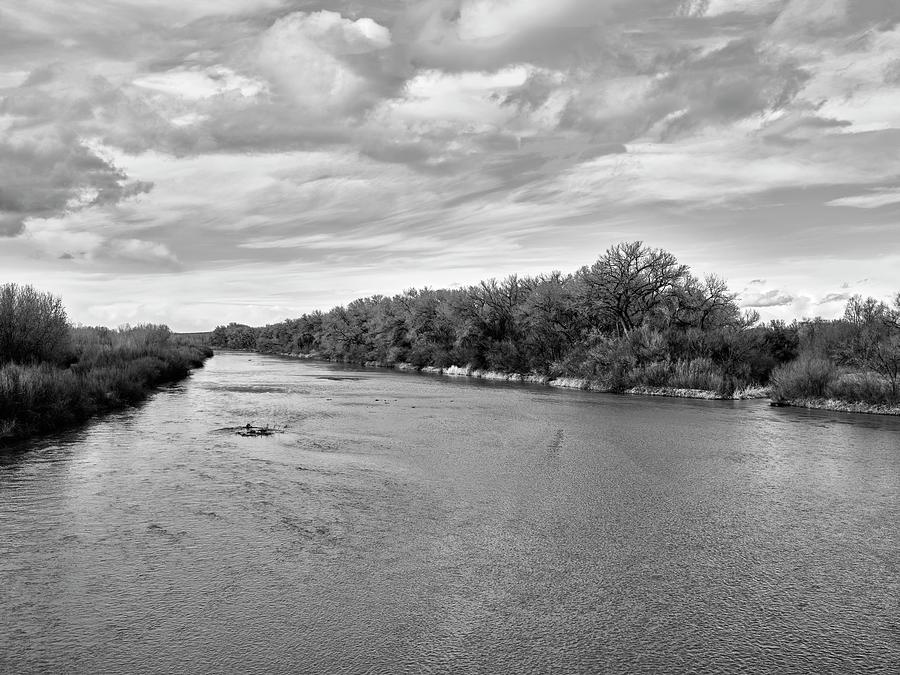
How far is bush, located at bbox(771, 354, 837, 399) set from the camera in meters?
25.5

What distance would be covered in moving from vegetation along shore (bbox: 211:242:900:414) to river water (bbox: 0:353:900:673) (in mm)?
11372

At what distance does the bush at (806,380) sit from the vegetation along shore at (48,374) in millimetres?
26670

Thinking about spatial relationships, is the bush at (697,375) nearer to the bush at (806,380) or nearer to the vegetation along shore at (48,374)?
the bush at (806,380)

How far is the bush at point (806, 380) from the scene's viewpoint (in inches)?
1003

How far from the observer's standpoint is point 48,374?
1752cm

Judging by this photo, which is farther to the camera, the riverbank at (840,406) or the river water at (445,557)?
the riverbank at (840,406)

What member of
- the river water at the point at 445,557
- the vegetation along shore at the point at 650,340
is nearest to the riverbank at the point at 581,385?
the vegetation along shore at the point at 650,340

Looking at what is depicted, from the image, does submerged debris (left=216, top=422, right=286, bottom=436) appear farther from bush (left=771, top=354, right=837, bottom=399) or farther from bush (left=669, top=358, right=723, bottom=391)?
bush (left=669, top=358, right=723, bottom=391)

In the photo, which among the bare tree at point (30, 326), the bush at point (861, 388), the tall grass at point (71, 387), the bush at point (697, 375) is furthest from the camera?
the bush at point (697, 375)

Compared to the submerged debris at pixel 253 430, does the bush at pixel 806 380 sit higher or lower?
higher

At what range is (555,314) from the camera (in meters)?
44.8

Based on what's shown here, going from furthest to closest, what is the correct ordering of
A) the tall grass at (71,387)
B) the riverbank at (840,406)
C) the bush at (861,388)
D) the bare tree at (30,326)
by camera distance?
the bush at (861,388)
the riverbank at (840,406)
the bare tree at (30,326)
the tall grass at (71,387)

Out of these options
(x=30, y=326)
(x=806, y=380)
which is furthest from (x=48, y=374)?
(x=806, y=380)

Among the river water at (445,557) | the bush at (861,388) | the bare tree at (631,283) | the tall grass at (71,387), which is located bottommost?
the river water at (445,557)
